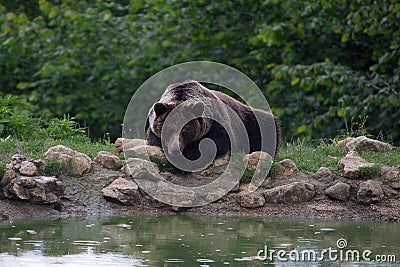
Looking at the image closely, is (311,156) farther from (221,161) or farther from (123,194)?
(123,194)

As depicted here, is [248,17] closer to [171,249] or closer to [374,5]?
[374,5]

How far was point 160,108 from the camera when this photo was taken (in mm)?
8188

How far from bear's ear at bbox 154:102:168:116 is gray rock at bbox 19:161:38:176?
4.33 ft

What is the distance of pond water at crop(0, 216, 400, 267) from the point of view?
568 cm

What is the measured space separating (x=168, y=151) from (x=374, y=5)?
7602 millimetres

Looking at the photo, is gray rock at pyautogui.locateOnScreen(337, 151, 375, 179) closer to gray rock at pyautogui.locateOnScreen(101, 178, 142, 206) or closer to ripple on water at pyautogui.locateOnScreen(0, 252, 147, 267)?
gray rock at pyautogui.locateOnScreen(101, 178, 142, 206)

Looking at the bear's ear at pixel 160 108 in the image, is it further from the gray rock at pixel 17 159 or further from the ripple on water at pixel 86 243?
the ripple on water at pixel 86 243

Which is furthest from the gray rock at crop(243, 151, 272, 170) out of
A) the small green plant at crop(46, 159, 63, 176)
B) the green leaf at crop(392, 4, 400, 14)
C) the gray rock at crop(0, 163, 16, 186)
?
the green leaf at crop(392, 4, 400, 14)

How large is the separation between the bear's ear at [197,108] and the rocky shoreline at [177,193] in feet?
2.11

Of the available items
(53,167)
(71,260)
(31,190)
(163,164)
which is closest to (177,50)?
(163,164)

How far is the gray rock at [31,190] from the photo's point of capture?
299 inches

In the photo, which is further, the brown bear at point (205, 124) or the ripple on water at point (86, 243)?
the brown bear at point (205, 124)

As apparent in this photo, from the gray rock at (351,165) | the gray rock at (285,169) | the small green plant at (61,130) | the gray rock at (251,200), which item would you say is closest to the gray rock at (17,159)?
the small green plant at (61,130)

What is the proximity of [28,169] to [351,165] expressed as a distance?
329cm
